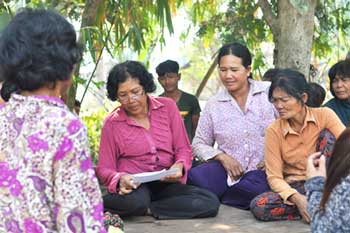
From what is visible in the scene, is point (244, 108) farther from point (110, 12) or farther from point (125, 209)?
point (110, 12)

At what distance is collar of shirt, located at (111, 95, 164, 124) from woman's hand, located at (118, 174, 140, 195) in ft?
1.39

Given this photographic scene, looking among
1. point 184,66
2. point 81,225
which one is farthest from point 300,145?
point 184,66

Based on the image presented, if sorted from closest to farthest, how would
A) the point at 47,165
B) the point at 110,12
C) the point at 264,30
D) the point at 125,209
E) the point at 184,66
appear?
the point at 47,165 → the point at 125,209 → the point at 110,12 → the point at 264,30 → the point at 184,66

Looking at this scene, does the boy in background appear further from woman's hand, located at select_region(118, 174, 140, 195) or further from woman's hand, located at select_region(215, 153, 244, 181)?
woman's hand, located at select_region(118, 174, 140, 195)

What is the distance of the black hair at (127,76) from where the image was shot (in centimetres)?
447

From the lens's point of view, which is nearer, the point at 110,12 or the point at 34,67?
the point at 34,67

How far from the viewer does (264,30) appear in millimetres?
7492

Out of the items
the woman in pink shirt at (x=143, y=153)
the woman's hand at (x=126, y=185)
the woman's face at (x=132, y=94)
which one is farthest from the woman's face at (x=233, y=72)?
the woman's hand at (x=126, y=185)

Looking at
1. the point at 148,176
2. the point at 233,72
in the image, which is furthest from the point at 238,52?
the point at 148,176

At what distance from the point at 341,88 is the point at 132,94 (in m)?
1.73

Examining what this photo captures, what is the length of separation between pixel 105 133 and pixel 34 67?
8.76 feet

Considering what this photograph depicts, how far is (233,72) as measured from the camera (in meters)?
4.88

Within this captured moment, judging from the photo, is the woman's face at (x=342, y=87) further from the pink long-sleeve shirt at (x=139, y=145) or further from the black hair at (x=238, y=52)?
the pink long-sleeve shirt at (x=139, y=145)

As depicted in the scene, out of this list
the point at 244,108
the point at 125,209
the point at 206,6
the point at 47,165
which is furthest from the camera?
the point at 206,6
